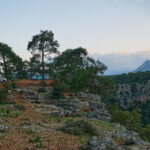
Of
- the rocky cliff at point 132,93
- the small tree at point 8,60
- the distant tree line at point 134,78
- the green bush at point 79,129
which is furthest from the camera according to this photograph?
the distant tree line at point 134,78

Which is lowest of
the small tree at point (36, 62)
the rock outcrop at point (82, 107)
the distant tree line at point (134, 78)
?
the rock outcrop at point (82, 107)

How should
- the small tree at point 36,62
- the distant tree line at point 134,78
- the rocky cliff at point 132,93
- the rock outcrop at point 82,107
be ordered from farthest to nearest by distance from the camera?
1. the distant tree line at point 134,78
2. the rocky cliff at point 132,93
3. the small tree at point 36,62
4. the rock outcrop at point 82,107

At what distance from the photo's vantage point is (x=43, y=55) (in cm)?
5075

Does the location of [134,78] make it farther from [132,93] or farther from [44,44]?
[44,44]

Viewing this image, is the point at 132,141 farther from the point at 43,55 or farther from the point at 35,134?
the point at 43,55

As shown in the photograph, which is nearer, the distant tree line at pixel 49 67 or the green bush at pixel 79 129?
the green bush at pixel 79 129

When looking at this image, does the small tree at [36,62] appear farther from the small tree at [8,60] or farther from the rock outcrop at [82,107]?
the rock outcrop at [82,107]

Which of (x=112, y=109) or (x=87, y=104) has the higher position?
(x=87, y=104)

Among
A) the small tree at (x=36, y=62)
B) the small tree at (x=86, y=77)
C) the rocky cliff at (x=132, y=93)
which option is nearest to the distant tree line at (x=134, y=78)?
the rocky cliff at (x=132, y=93)

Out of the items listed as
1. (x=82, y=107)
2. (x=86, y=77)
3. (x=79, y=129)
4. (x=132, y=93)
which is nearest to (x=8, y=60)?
(x=86, y=77)

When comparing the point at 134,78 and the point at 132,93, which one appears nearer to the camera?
the point at 132,93

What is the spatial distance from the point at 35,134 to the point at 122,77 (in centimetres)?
14274

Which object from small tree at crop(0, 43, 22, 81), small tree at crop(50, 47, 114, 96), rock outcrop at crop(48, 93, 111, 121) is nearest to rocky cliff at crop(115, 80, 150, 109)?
Result: small tree at crop(50, 47, 114, 96)

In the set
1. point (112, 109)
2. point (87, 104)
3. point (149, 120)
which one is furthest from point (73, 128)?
point (149, 120)
